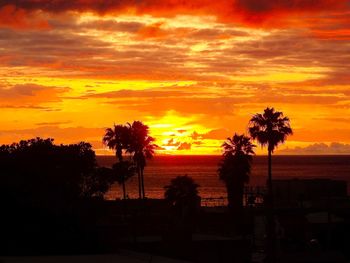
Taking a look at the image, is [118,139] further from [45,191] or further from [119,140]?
Answer: [45,191]

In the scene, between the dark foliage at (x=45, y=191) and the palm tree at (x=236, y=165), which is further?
the palm tree at (x=236, y=165)

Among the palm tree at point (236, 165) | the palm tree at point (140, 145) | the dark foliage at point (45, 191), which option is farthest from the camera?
the palm tree at point (140, 145)

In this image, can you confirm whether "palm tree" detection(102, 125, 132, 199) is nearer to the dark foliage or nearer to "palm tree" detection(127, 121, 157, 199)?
"palm tree" detection(127, 121, 157, 199)

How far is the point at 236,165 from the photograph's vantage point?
77625mm

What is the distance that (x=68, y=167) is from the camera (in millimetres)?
65938

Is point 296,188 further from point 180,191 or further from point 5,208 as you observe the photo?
point 5,208

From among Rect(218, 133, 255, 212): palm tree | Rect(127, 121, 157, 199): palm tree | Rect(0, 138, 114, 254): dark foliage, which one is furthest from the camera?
Rect(127, 121, 157, 199): palm tree

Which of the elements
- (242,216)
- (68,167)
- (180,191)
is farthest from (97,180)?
(242,216)

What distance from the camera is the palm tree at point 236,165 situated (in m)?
76.1

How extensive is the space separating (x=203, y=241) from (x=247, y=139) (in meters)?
29.0

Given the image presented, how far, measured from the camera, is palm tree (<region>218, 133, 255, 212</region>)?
250 ft

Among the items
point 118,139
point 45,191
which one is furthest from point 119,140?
point 45,191

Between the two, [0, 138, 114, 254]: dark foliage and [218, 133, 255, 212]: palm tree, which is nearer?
[0, 138, 114, 254]: dark foliage

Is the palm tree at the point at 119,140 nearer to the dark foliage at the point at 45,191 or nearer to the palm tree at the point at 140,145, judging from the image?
the palm tree at the point at 140,145
